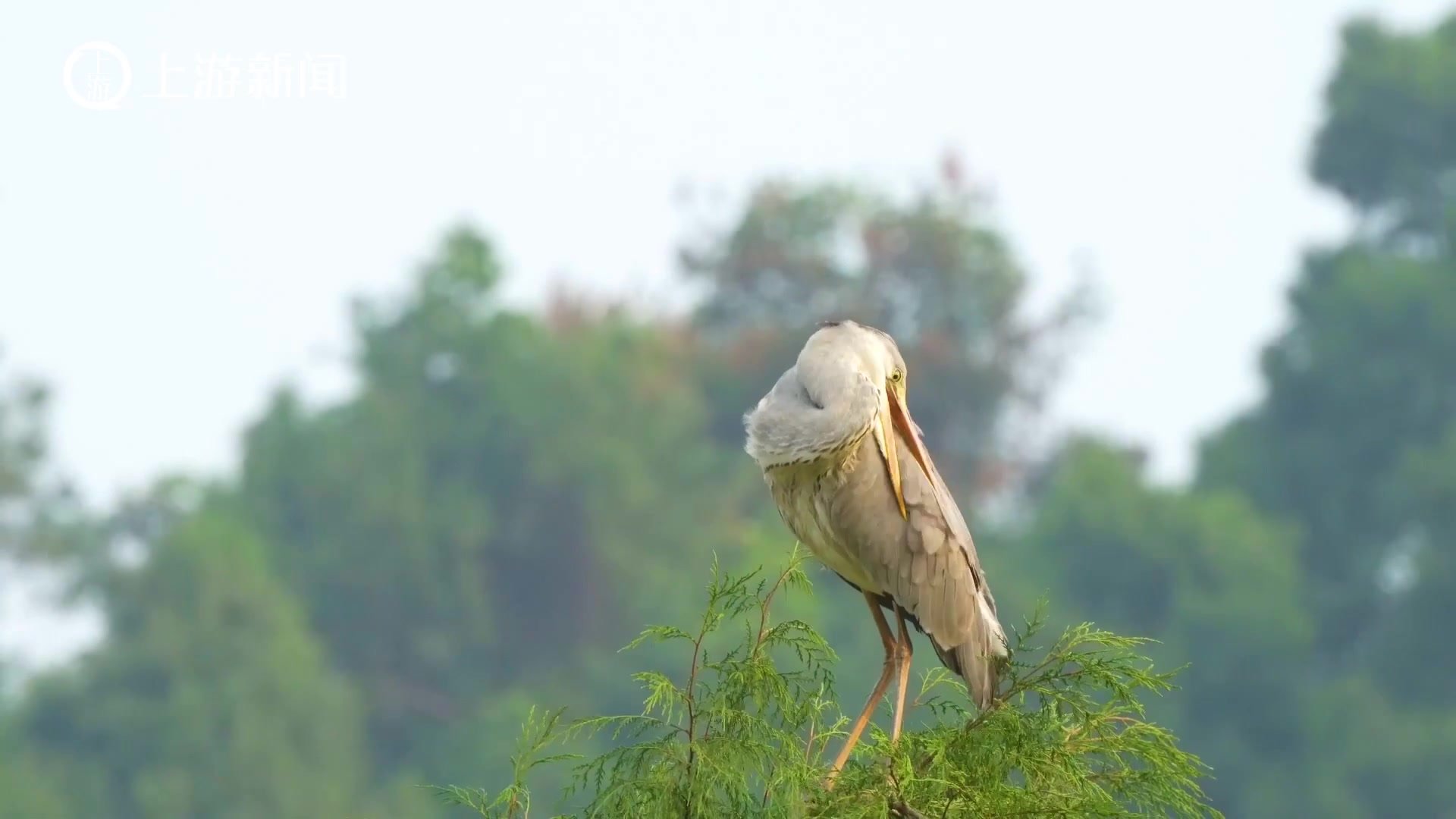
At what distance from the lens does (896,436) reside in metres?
7.13

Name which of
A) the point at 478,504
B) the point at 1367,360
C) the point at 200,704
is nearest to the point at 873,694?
the point at 200,704

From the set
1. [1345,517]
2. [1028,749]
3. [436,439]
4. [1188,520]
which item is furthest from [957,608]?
[436,439]

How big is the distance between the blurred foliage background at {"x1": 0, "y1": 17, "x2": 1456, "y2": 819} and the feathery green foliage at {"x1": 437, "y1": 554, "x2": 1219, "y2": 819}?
33736 millimetres

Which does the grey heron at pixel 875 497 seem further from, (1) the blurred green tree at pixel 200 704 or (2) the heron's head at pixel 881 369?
(1) the blurred green tree at pixel 200 704

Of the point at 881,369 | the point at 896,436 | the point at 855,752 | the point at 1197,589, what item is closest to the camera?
the point at 855,752

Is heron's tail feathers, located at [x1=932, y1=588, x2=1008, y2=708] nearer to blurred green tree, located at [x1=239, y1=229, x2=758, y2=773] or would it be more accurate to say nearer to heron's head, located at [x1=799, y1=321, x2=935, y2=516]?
heron's head, located at [x1=799, y1=321, x2=935, y2=516]

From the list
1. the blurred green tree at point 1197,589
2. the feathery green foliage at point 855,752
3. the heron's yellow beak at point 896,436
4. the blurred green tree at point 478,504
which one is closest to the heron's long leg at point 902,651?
the heron's yellow beak at point 896,436

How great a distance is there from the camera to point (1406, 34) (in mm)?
53469

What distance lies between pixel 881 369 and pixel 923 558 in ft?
1.90

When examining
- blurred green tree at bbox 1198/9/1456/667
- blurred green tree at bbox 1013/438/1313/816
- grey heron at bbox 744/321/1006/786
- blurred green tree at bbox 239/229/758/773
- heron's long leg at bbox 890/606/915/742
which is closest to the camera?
grey heron at bbox 744/321/1006/786

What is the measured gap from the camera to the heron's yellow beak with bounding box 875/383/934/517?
6.94 meters

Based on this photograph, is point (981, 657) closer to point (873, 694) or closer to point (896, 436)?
point (873, 694)

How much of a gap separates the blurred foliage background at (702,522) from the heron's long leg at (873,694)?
32.2 metres

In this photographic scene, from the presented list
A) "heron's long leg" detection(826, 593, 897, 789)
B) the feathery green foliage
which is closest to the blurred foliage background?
"heron's long leg" detection(826, 593, 897, 789)
